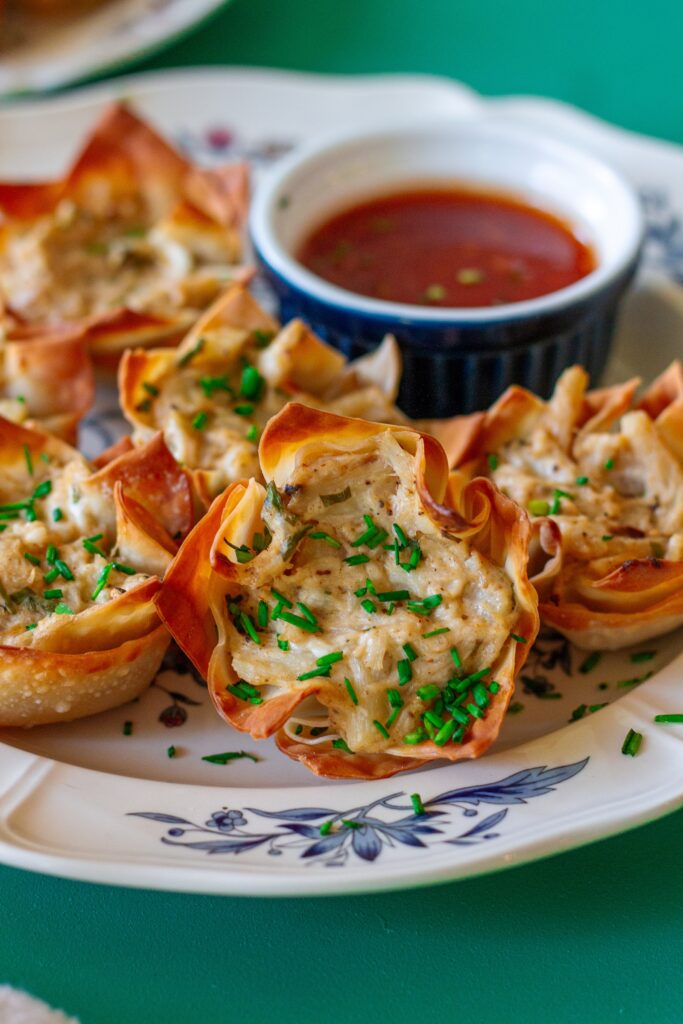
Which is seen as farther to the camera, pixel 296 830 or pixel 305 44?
pixel 305 44

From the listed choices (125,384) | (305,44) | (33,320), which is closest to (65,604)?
(125,384)

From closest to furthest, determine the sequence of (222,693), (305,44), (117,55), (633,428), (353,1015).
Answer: (353,1015), (222,693), (633,428), (117,55), (305,44)

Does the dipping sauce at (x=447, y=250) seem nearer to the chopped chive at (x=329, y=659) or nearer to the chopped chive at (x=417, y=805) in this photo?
the chopped chive at (x=329, y=659)

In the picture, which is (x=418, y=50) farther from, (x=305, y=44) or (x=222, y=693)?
(x=222, y=693)

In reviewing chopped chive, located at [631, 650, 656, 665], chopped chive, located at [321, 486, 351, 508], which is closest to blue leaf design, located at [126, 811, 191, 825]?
chopped chive, located at [321, 486, 351, 508]

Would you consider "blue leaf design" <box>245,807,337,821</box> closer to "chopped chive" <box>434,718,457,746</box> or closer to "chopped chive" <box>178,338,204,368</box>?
"chopped chive" <box>434,718,457,746</box>

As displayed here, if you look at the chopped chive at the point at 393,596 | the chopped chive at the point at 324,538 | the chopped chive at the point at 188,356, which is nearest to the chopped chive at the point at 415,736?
the chopped chive at the point at 393,596
